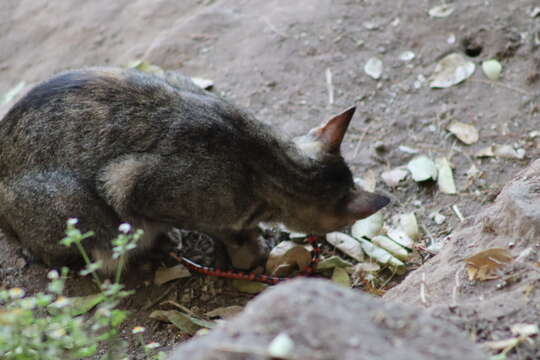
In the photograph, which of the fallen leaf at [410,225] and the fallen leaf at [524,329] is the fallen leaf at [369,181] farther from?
the fallen leaf at [524,329]

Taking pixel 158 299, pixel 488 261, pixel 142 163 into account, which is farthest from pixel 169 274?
pixel 488 261

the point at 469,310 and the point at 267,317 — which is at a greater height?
the point at 267,317

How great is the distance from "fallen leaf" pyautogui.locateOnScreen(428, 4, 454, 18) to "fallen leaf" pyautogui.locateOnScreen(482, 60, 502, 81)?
712 mm

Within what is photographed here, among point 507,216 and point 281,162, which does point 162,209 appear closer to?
point 281,162

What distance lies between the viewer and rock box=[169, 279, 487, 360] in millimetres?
1804

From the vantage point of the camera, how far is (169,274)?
14.7 feet

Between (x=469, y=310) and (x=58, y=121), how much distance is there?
2721 millimetres

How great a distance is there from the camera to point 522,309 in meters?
2.40

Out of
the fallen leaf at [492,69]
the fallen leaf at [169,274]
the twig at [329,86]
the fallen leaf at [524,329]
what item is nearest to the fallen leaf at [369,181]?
the twig at [329,86]

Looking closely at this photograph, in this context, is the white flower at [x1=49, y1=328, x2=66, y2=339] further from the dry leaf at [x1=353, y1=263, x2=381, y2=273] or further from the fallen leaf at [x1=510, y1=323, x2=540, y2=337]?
the dry leaf at [x1=353, y1=263, x2=381, y2=273]

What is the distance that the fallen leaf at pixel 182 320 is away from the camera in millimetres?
3921

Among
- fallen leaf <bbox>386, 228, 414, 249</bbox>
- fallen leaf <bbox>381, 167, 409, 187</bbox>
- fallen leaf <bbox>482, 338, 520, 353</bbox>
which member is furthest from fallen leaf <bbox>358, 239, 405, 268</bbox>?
fallen leaf <bbox>482, 338, 520, 353</bbox>

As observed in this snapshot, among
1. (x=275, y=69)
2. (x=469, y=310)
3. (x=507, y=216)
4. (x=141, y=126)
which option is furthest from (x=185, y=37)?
(x=469, y=310)

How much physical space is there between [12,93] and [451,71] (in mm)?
4075
